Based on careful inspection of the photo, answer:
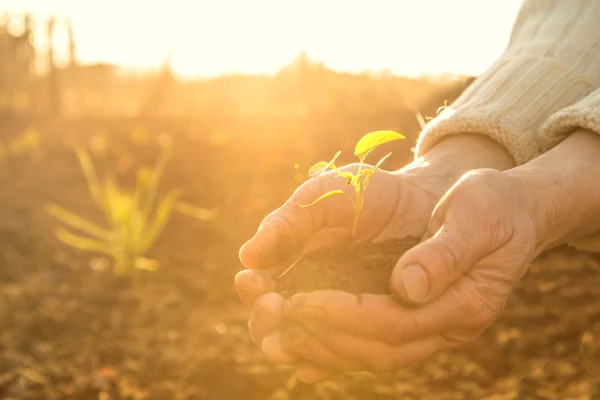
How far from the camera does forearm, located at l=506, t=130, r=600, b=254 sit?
1213 mm

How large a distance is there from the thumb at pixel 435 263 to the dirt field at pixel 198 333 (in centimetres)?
116

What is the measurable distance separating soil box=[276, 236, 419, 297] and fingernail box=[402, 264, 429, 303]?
0.45 ft

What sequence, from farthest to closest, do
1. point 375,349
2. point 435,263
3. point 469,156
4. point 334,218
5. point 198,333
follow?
point 198,333, point 469,156, point 334,218, point 375,349, point 435,263

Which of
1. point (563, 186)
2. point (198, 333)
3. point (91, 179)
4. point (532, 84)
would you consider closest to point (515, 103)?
point (532, 84)

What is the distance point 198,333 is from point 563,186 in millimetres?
2037

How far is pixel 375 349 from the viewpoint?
1.14 metres

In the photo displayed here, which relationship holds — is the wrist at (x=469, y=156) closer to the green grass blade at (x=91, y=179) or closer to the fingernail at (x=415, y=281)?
the fingernail at (x=415, y=281)

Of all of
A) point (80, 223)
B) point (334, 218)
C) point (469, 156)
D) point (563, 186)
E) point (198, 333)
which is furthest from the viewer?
point (80, 223)

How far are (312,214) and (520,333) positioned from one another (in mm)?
1588

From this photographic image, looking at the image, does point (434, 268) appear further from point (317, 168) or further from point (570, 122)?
point (570, 122)

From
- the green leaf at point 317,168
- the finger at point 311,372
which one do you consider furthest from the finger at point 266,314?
the green leaf at point 317,168

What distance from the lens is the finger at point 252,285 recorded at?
120cm

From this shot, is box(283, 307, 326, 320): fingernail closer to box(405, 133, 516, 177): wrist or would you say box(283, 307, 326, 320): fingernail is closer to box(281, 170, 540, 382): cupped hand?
box(281, 170, 540, 382): cupped hand

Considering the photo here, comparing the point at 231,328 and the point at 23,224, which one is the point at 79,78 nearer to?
the point at 23,224
